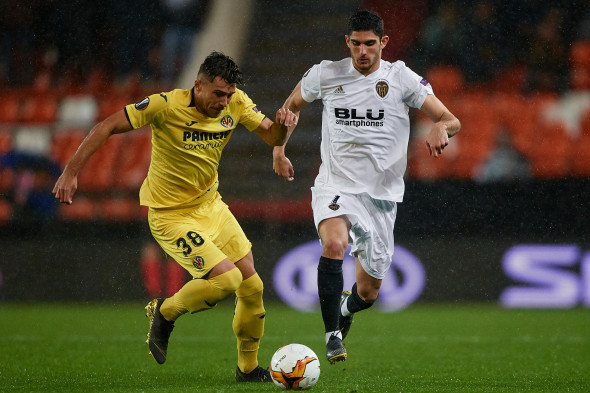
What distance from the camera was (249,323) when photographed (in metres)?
6.32

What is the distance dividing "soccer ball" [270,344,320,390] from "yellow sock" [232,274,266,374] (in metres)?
0.68

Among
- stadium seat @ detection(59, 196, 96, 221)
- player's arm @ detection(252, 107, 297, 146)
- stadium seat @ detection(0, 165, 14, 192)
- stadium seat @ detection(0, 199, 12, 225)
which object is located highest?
player's arm @ detection(252, 107, 297, 146)

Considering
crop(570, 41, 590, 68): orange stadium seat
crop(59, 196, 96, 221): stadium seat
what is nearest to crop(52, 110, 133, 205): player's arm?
crop(59, 196, 96, 221): stadium seat

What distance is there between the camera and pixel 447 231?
12.1 meters

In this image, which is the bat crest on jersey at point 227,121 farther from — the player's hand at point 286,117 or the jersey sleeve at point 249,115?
the player's hand at point 286,117

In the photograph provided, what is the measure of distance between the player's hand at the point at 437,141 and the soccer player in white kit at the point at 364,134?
1.45ft

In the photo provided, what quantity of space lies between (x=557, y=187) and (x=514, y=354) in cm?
490

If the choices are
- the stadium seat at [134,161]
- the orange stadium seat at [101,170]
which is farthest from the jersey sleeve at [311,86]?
the orange stadium seat at [101,170]

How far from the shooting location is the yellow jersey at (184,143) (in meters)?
6.11

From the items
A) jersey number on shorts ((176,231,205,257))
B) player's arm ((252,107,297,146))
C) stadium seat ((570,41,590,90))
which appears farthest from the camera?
stadium seat ((570,41,590,90))

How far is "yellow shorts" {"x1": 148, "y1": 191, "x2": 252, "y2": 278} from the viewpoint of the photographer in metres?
6.05

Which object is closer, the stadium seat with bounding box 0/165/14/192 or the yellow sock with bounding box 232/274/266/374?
the yellow sock with bounding box 232/274/266/374

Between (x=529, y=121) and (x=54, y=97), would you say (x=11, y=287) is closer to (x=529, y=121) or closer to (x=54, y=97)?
(x=54, y=97)

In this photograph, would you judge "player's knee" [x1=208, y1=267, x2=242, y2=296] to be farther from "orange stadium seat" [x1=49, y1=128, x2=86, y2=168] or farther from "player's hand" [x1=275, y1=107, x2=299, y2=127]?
"orange stadium seat" [x1=49, y1=128, x2=86, y2=168]
